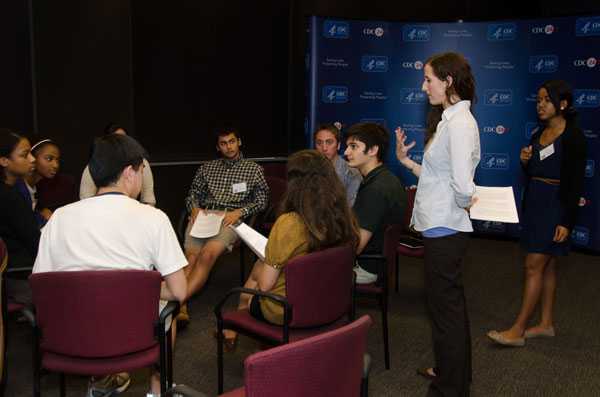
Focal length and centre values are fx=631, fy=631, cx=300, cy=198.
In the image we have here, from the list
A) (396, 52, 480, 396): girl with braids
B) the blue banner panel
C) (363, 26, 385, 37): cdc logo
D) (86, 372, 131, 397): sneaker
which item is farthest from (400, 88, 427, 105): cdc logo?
(86, 372, 131, 397): sneaker

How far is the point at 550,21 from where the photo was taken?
21.2ft

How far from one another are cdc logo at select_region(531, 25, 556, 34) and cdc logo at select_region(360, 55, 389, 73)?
5.13 ft

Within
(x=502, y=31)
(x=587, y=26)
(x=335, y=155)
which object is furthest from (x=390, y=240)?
(x=502, y=31)

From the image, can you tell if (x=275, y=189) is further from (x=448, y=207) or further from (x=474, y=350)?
(x=448, y=207)

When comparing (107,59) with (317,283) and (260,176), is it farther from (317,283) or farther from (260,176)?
(317,283)

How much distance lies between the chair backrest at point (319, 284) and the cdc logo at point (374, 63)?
14.9ft

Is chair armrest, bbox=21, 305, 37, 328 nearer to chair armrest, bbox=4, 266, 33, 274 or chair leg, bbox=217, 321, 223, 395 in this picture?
chair armrest, bbox=4, 266, 33, 274

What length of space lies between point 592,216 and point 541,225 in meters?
2.99

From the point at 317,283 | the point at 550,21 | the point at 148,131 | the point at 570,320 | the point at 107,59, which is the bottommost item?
the point at 570,320

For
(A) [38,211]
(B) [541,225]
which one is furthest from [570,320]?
(A) [38,211]

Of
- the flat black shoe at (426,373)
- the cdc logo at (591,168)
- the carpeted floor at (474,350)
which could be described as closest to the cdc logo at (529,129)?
the cdc logo at (591,168)

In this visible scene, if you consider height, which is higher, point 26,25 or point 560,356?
point 26,25

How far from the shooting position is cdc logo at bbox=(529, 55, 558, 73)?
648 centimetres

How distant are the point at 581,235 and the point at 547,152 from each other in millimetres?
3169
